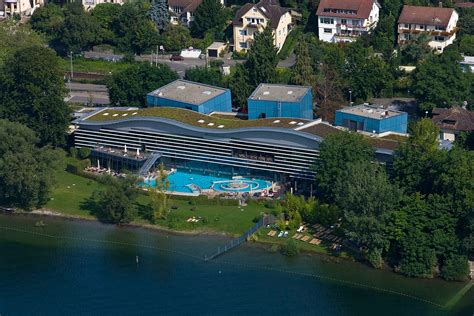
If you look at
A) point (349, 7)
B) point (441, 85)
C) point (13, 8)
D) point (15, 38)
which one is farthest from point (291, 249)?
point (13, 8)

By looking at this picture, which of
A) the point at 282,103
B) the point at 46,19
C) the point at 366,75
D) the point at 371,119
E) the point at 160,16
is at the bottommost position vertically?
the point at 371,119

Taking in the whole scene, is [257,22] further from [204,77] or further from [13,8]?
[13,8]

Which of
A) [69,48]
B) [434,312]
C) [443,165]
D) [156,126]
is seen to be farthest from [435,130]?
[69,48]

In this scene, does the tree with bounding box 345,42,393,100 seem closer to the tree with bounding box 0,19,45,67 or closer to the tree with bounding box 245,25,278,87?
the tree with bounding box 245,25,278,87

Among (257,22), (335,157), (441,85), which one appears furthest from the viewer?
(257,22)

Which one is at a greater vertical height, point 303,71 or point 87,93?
point 303,71

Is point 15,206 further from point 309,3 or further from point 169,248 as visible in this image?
point 309,3

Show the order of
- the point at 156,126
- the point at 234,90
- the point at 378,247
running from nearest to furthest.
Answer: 1. the point at 378,247
2. the point at 156,126
3. the point at 234,90
